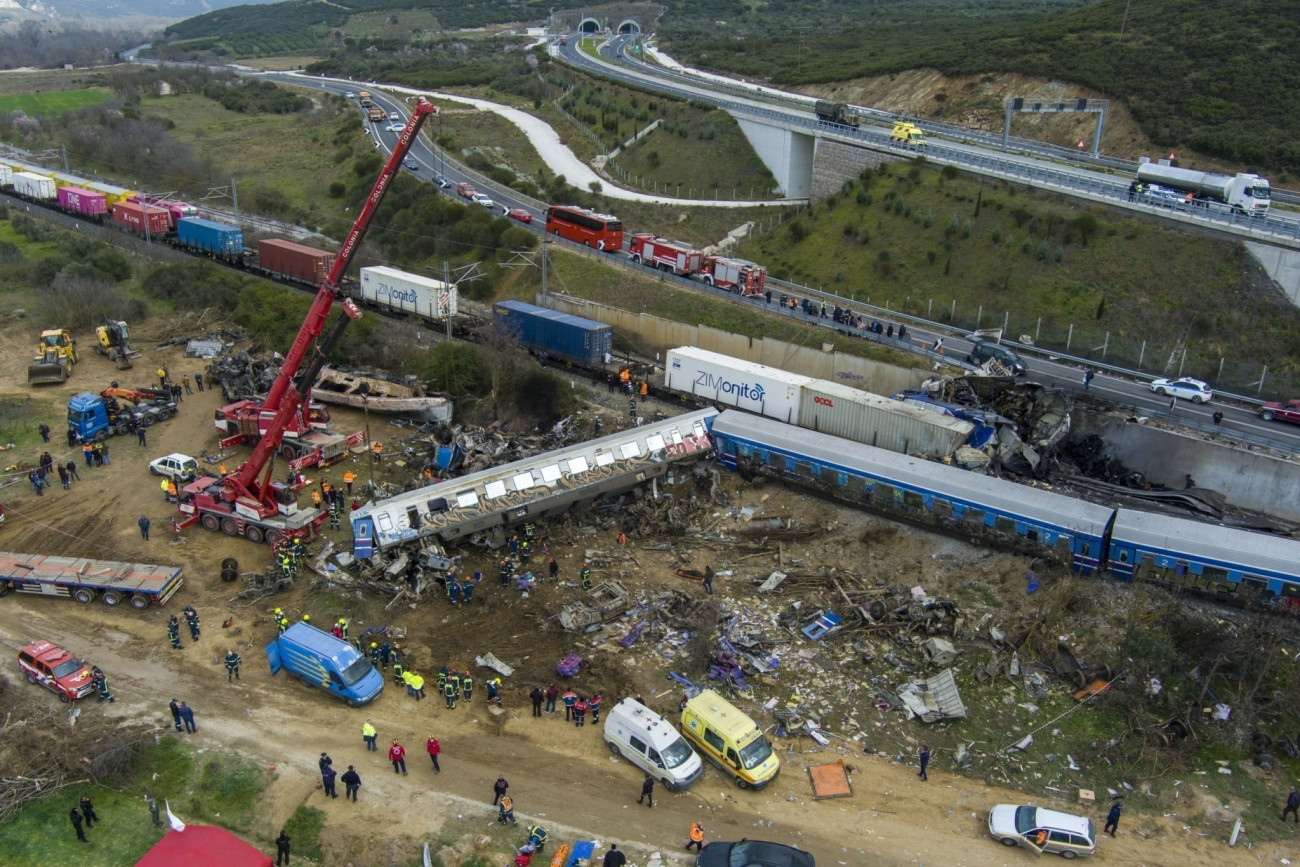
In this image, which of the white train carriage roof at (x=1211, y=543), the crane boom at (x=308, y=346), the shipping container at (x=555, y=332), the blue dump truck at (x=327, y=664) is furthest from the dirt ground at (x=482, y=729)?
the shipping container at (x=555, y=332)

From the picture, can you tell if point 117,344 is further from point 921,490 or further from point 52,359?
point 921,490

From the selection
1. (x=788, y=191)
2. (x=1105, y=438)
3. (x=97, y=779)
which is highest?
(x=788, y=191)

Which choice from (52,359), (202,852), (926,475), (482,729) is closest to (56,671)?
(202,852)

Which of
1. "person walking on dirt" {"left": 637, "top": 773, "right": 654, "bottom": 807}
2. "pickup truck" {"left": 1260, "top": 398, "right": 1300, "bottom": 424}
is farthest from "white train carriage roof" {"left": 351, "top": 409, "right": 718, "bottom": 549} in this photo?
"pickup truck" {"left": 1260, "top": 398, "right": 1300, "bottom": 424}

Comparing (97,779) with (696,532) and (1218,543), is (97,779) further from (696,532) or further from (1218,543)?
(1218,543)

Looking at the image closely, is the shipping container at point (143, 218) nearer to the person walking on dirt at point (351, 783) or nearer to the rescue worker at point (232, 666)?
the rescue worker at point (232, 666)

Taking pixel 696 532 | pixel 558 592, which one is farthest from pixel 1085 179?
pixel 558 592
